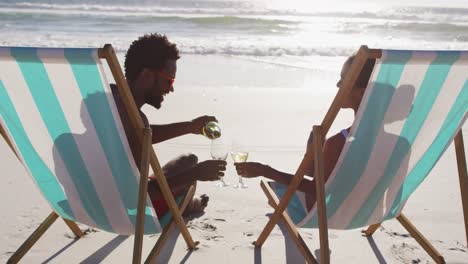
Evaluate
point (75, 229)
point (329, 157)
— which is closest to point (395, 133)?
point (329, 157)

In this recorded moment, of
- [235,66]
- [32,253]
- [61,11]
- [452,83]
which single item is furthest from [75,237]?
[61,11]

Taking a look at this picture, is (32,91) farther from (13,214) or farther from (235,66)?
(235,66)

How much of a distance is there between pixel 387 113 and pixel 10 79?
4.97ft

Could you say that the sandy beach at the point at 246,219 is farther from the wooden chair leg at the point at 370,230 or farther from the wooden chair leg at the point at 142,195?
the wooden chair leg at the point at 142,195

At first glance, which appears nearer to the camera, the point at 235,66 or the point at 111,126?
the point at 111,126

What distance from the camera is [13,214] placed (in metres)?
3.62

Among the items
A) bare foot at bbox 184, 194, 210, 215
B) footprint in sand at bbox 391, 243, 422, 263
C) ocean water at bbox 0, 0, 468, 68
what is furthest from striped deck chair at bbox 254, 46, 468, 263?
ocean water at bbox 0, 0, 468, 68

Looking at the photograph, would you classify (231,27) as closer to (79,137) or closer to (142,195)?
(79,137)

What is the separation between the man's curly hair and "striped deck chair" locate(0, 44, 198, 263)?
0.53 meters

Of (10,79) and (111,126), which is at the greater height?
(10,79)

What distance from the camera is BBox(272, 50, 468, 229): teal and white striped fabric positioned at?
7.47 feet

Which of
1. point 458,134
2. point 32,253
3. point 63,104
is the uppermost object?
point 63,104

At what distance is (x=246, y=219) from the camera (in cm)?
367

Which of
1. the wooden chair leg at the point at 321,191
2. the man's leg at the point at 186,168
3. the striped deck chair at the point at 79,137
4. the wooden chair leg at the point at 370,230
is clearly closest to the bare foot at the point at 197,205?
the man's leg at the point at 186,168
